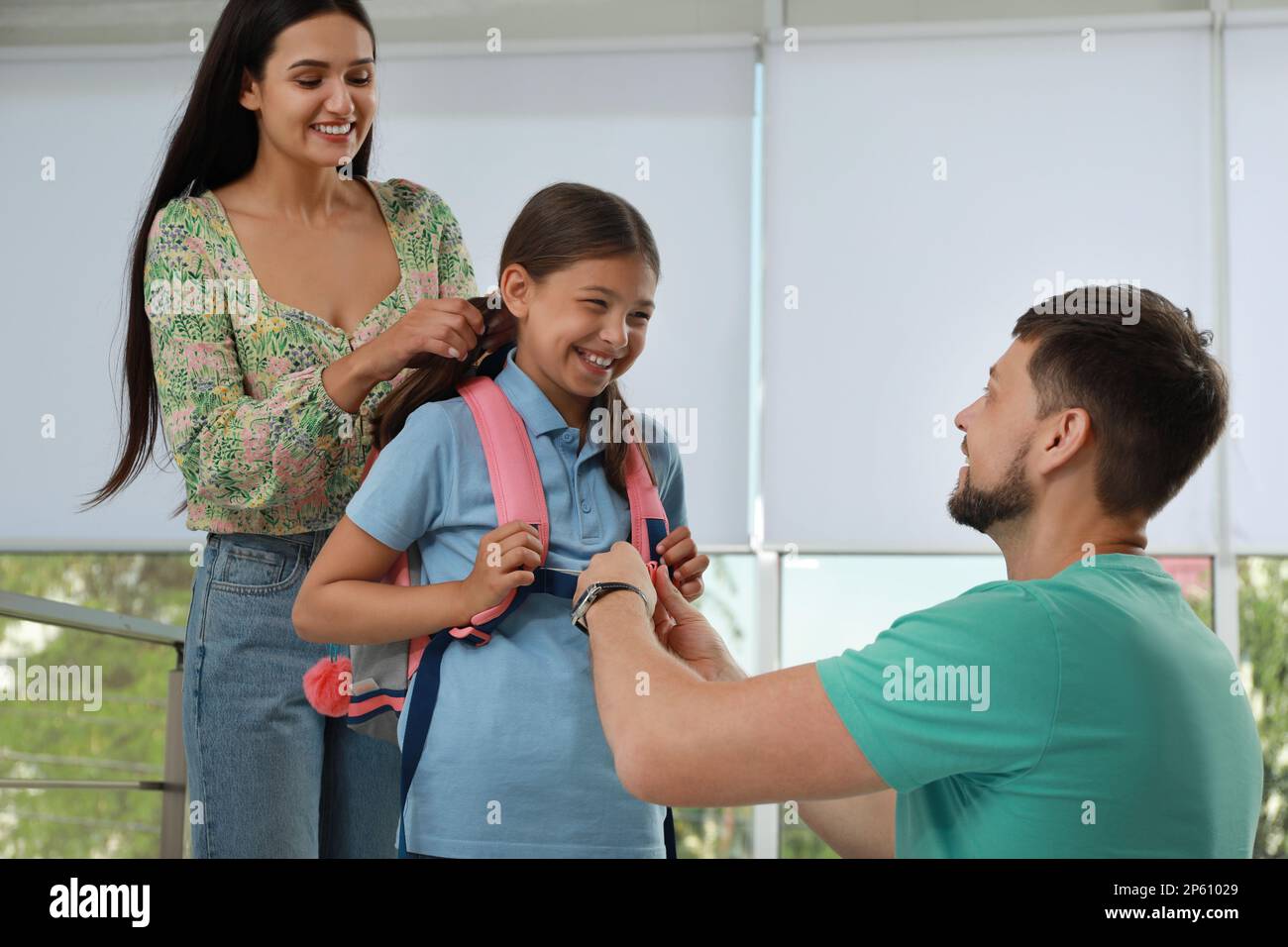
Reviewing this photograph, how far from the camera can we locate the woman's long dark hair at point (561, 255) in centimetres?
129

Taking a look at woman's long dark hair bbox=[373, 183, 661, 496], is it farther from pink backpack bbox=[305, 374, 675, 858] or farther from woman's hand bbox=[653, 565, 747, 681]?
woman's hand bbox=[653, 565, 747, 681]

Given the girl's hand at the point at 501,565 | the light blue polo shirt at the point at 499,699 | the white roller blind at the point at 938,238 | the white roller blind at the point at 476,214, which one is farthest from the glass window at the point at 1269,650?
the girl's hand at the point at 501,565

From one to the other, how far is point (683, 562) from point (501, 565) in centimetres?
24

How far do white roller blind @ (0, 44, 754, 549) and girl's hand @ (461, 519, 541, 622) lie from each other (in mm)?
2698

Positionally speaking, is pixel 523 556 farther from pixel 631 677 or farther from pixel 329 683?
pixel 329 683

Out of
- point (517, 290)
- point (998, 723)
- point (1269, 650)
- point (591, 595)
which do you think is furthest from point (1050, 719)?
point (1269, 650)

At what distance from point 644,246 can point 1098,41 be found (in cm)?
314

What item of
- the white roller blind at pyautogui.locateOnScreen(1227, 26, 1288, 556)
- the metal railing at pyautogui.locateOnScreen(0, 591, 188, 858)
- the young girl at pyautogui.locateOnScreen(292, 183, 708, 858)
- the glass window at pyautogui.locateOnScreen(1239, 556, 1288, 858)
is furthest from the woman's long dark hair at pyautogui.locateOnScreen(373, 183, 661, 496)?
the glass window at pyautogui.locateOnScreen(1239, 556, 1288, 858)

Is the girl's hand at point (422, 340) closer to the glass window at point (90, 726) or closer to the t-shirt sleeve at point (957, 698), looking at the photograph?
the t-shirt sleeve at point (957, 698)

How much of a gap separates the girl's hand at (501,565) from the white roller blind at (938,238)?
2.75 metres

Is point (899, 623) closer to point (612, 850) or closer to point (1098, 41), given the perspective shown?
point (612, 850)

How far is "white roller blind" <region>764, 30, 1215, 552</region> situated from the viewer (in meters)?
3.83
